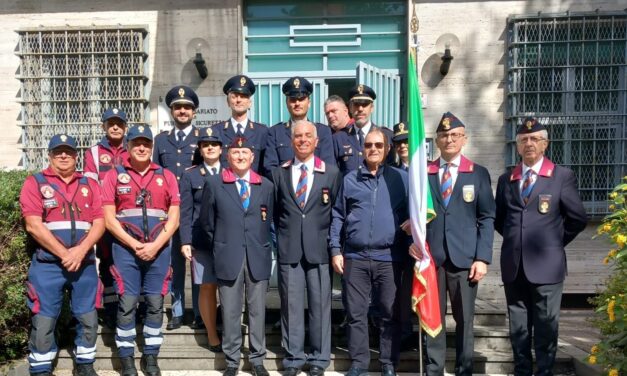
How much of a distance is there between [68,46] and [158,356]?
4.42m

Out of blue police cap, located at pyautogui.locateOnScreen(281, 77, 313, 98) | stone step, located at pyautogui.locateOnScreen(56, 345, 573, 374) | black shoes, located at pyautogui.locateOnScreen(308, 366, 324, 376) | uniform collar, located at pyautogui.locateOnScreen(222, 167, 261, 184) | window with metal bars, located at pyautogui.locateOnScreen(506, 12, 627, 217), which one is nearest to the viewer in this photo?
black shoes, located at pyautogui.locateOnScreen(308, 366, 324, 376)

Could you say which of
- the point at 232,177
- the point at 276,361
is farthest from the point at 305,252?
the point at 276,361

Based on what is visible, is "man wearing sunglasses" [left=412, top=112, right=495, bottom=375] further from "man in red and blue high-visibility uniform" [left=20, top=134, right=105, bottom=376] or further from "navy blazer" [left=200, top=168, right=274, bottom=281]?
"man in red and blue high-visibility uniform" [left=20, top=134, right=105, bottom=376]

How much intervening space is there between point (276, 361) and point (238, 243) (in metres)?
1.10

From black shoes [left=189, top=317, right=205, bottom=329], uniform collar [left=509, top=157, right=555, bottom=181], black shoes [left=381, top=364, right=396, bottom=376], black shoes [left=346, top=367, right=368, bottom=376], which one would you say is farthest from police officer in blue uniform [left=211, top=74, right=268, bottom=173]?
uniform collar [left=509, top=157, right=555, bottom=181]

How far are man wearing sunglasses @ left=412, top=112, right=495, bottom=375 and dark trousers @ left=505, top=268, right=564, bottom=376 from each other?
12.7 inches

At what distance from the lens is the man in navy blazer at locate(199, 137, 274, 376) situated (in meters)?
4.37

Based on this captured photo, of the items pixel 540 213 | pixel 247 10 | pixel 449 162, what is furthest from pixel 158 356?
pixel 247 10

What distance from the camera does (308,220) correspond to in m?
4.33

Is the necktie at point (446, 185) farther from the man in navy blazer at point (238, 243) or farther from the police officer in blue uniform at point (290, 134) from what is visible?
the man in navy blazer at point (238, 243)

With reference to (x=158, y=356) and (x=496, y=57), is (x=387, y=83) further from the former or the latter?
(x=158, y=356)

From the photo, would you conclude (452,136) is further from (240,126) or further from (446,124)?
(240,126)

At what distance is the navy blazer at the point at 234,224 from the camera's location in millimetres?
4359

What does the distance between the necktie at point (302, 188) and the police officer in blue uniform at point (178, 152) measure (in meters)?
1.19
